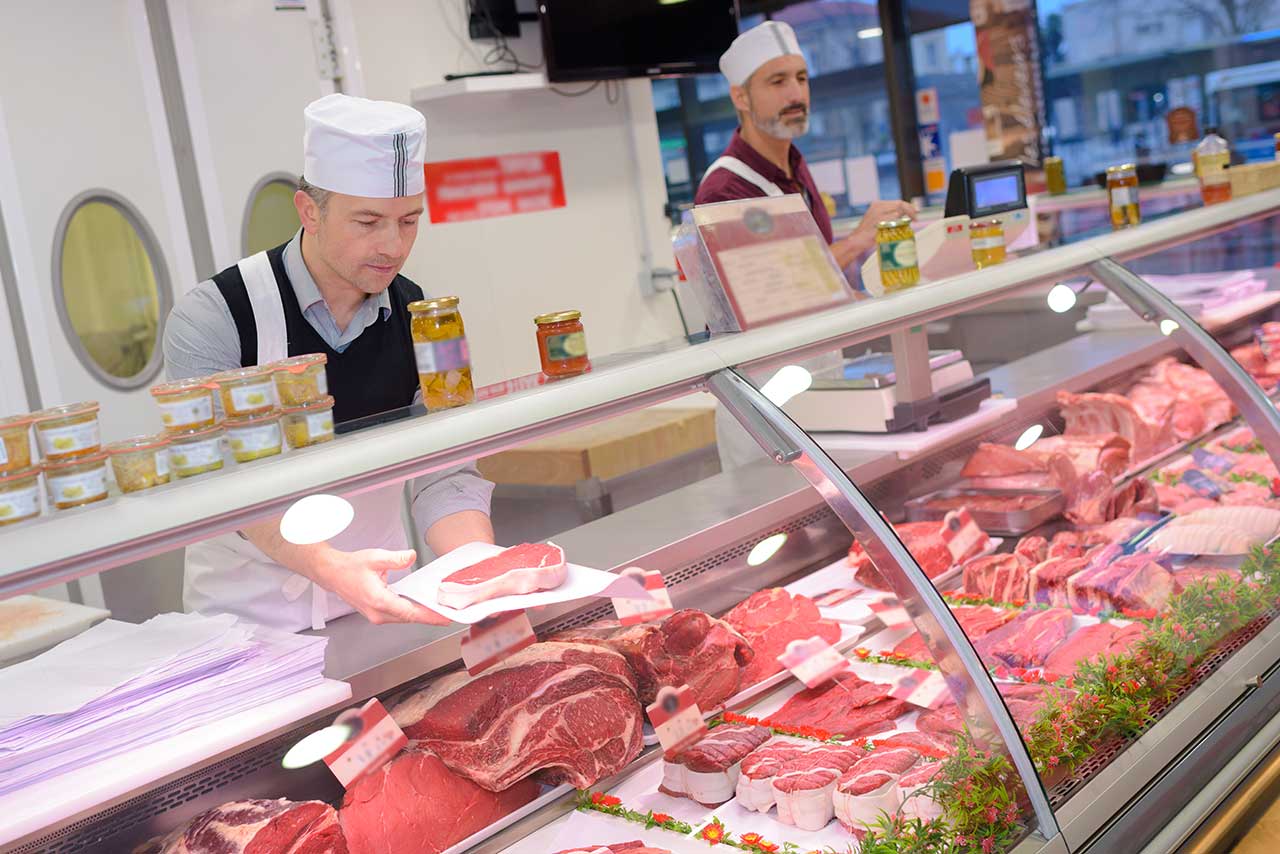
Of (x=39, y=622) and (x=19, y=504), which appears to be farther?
(x=39, y=622)

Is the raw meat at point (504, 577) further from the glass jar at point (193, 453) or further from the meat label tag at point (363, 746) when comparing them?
the glass jar at point (193, 453)

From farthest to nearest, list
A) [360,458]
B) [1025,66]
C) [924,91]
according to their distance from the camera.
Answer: [924,91]
[1025,66]
[360,458]

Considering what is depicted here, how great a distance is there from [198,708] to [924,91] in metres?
8.90

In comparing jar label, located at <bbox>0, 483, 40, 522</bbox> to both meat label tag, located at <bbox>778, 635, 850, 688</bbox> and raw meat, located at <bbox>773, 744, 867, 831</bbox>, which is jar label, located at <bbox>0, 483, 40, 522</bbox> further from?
meat label tag, located at <bbox>778, 635, 850, 688</bbox>

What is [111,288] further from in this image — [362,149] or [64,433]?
[64,433]

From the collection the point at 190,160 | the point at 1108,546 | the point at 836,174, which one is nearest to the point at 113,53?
the point at 190,160

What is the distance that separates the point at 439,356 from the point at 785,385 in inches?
30.2

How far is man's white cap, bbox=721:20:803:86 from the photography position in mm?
4391

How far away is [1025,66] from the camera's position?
29.2ft

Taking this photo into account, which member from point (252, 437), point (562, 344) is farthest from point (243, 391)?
point (562, 344)

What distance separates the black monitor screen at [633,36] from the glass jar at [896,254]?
13.5ft

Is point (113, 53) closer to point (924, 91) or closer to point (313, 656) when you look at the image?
point (313, 656)

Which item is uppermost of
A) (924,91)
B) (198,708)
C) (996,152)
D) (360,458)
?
(924,91)

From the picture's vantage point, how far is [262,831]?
177 cm
